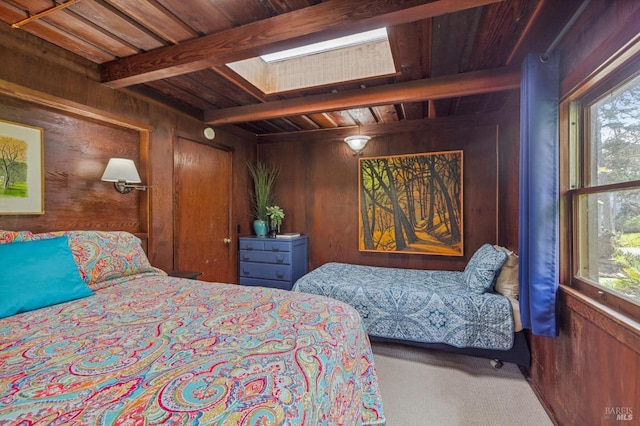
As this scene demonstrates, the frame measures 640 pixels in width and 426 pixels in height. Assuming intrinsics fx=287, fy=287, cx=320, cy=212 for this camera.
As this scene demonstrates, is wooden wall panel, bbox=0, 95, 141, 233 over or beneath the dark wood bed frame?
over

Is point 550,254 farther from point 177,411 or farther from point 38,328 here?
point 38,328

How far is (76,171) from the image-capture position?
7.00 ft

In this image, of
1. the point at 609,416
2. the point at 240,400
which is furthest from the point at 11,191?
the point at 609,416

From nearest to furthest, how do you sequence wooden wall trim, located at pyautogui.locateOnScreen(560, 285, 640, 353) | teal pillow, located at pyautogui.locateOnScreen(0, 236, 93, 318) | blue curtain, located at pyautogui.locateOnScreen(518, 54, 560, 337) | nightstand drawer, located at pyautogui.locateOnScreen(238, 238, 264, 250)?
wooden wall trim, located at pyautogui.locateOnScreen(560, 285, 640, 353), teal pillow, located at pyautogui.locateOnScreen(0, 236, 93, 318), blue curtain, located at pyautogui.locateOnScreen(518, 54, 560, 337), nightstand drawer, located at pyautogui.locateOnScreen(238, 238, 264, 250)

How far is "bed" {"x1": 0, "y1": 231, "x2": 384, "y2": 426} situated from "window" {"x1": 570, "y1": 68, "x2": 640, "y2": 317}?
3.90ft

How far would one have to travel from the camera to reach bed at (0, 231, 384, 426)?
70cm

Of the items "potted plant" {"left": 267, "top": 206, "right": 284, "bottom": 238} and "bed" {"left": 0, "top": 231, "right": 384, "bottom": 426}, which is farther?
"potted plant" {"left": 267, "top": 206, "right": 284, "bottom": 238}

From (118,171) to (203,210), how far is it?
110 cm

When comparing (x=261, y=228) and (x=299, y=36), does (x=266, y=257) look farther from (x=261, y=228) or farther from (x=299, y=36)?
(x=299, y=36)

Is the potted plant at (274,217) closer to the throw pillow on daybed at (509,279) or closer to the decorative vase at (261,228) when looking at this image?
the decorative vase at (261,228)

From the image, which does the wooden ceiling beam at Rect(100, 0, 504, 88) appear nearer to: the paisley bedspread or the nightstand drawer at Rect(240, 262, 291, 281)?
the paisley bedspread

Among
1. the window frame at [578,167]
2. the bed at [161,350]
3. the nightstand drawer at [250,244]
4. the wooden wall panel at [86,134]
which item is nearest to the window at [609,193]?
the window frame at [578,167]

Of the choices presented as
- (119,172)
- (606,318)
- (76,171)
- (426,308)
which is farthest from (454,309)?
(76,171)

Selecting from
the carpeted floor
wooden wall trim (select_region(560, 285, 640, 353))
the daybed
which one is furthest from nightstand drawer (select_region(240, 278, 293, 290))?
wooden wall trim (select_region(560, 285, 640, 353))
